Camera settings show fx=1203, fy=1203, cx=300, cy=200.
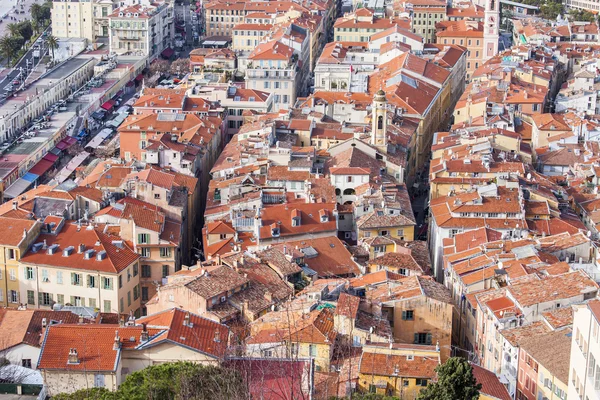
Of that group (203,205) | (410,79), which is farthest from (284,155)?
(410,79)

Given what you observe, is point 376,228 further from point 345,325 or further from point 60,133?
point 60,133

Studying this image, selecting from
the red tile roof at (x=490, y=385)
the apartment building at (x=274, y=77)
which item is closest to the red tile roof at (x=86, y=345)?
the red tile roof at (x=490, y=385)

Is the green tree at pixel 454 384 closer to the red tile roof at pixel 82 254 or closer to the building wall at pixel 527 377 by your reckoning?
the building wall at pixel 527 377

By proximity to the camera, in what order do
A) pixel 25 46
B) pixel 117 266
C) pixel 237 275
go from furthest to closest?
pixel 25 46 < pixel 117 266 < pixel 237 275

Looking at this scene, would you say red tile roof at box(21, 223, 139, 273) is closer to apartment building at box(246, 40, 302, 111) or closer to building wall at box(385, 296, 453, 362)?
building wall at box(385, 296, 453, 362)

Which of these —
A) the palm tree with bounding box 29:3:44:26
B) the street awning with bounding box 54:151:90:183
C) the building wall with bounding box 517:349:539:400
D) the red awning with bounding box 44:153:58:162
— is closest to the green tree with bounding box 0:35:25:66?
the palm tree with bounding box 29:3:44:26

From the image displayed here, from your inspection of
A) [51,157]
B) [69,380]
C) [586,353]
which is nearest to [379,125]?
[51,157]

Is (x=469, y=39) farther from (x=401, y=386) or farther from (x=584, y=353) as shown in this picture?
(x=584, y=353)
